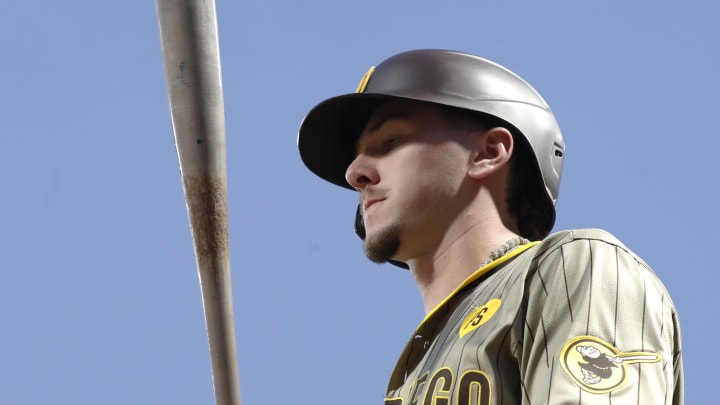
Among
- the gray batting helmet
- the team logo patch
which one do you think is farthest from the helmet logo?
the team logo patch

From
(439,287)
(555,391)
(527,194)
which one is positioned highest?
(527,194)

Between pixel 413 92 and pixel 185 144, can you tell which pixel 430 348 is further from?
pixel 185 144

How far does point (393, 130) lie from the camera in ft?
23.3

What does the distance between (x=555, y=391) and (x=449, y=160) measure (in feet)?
7.31

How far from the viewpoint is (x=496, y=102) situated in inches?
279

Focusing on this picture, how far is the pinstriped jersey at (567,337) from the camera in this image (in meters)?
4.91

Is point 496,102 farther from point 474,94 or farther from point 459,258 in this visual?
point 459,258

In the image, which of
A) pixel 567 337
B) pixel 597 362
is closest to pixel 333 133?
pixel 567 337

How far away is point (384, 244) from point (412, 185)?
0.36m

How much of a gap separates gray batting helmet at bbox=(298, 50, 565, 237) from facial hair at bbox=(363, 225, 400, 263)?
77 cm

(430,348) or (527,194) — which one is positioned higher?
(527,194)

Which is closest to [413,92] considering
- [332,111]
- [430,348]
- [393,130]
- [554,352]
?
[393,130]

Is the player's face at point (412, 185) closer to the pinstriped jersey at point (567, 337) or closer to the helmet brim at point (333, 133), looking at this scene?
the helmet brim at point (333, 133)

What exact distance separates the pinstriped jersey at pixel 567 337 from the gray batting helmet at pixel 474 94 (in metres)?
1.33
